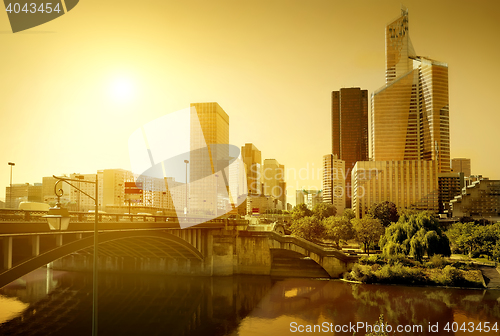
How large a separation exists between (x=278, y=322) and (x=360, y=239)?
4508 centimetres

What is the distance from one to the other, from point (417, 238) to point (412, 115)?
140527 mm

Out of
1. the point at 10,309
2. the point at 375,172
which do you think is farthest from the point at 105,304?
the point at 375,172

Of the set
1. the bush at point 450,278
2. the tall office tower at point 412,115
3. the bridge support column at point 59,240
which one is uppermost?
the tall office tower at point 412,115

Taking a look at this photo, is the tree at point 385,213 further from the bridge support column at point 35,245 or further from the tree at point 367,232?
the bridge support column at point 35,245

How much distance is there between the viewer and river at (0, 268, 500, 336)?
3931 centimetres

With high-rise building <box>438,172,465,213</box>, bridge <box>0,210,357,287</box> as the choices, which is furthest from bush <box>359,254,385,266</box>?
high-rise building <box>438,172,465,213</box>

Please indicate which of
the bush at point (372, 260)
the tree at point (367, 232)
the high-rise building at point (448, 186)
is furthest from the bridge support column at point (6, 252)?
the high-rise building at point (448, 186)

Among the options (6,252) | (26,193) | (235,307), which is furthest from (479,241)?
(26,193)

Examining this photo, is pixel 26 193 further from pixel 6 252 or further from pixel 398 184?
pixel 398 184

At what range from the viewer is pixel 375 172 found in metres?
174

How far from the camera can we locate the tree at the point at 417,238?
60312mm

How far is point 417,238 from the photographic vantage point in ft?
201

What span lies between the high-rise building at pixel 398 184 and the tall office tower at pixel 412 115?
1151 centimetres

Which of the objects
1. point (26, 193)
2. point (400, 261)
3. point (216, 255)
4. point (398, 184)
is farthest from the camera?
point (398, 184)
